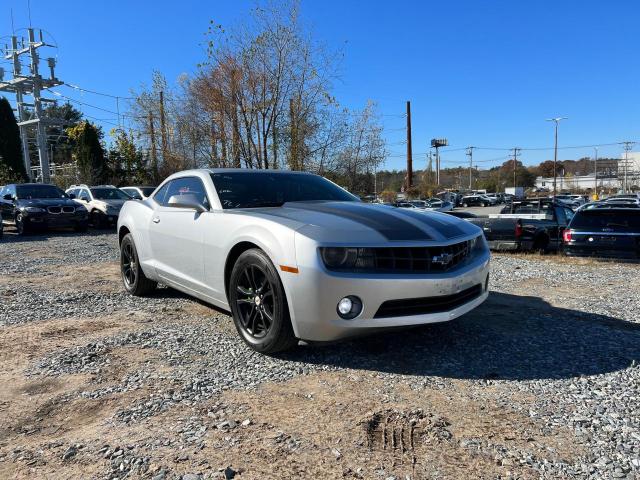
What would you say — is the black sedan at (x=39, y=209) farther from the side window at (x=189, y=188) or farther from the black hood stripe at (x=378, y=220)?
the black hood stripe at (x=378, y=220)

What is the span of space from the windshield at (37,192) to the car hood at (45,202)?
1.36ft

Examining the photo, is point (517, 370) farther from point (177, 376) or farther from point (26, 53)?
point (26, 53)

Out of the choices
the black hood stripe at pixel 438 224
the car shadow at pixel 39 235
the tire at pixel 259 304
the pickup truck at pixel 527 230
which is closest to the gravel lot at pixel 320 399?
the tire at pixel 259 304

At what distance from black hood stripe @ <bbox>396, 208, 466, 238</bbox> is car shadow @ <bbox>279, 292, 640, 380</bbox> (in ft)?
2.87

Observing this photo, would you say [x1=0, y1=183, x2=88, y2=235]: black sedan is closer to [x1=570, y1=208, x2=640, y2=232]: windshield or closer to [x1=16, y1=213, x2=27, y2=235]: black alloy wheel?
[x1=16, y1=213, x2=27, y2=235]: black alloy wheel

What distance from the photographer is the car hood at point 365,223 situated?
11.3ft

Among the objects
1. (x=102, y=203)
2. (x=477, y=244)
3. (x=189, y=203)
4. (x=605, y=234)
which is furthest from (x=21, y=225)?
(x=605, y=234)

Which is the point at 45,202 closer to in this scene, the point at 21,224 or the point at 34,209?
the point at 34,209

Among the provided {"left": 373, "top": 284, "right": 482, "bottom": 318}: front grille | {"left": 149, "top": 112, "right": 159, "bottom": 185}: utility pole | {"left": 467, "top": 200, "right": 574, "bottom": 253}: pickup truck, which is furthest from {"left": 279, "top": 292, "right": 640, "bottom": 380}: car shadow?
{"left": 149, "top": 112, "right": 159, "bottom": 185}: utility pole

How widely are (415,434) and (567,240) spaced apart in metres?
8.87

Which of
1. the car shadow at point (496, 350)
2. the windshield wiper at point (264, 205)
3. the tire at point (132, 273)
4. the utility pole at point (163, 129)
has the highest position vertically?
the utility pole at point (163, 129)

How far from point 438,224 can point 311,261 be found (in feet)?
3.96

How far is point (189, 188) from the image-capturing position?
5.08 metres

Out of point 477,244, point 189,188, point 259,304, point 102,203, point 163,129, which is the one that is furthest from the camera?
point 163,129
